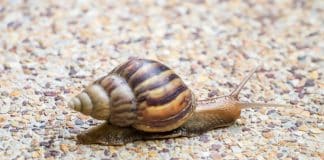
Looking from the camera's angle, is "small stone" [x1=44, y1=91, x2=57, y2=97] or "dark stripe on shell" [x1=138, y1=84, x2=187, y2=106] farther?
"small stone" [x1=44, y1=91, x2=57, y2=97]

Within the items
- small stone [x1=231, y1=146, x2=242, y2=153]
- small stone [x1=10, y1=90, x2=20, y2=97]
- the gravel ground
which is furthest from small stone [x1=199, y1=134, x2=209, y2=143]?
small stone [x1=10, y1=90, x2=20, y2=97]

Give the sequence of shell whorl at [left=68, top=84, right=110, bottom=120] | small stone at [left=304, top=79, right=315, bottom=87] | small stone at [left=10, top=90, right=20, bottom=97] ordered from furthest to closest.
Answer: small stone at [left=304, top=79, right=315, bottom=87], small stone at [left=10, top=90, right=20, bottom=97], shell whorl at [left=68, top=84, right=110, bottom=120]

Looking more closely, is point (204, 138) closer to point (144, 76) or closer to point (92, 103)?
point (144, 76)

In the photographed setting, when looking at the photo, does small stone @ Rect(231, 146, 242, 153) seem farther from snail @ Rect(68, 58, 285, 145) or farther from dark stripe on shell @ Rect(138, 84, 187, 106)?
dark stripe on shell @ Rect(138, 84, 187, 106)

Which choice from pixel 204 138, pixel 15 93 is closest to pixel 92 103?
pixel 204 138

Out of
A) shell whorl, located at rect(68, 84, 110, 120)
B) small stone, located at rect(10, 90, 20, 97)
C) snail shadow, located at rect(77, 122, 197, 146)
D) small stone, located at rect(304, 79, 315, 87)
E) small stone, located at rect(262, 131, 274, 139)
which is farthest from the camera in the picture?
small stone, located at rect(304, 79, 315, 87)

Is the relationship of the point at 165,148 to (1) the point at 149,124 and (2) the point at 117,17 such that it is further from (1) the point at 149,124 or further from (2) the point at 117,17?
(2) the point at 117,17

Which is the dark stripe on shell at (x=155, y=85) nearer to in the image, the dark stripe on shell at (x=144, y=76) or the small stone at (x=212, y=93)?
the dark stripe on shell at (x=144, y=76)

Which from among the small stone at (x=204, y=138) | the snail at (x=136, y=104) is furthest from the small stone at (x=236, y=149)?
the snail at (x=136, y=104)

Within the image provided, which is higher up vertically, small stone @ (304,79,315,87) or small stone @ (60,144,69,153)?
small stone @ (304,79,315,87)

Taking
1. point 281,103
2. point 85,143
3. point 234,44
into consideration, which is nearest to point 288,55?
point 234,44
